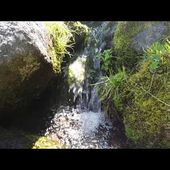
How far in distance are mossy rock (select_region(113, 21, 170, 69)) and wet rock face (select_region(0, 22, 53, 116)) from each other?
996 mm

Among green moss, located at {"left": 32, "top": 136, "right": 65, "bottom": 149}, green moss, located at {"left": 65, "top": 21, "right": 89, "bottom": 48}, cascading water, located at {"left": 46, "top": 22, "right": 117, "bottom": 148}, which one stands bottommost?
green moss, located at {"left": 32, "top": 136, "right": 65, "bottom": 149}

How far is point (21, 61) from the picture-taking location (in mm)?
3447

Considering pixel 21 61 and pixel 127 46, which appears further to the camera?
pixel 127 46

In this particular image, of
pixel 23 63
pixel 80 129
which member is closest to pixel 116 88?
pixel 80 129

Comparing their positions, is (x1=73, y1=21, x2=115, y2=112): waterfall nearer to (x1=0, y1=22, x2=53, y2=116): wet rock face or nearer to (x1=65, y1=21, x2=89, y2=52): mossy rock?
(x1=65, y1=21, x2=89, y2=52): mossy rock

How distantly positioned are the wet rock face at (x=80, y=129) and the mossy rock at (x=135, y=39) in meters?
0.77

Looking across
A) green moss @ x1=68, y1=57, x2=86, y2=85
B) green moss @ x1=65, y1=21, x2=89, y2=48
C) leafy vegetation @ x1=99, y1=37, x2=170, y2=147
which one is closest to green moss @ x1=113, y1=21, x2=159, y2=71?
leafy vegetation @ x1=99, y1=37, x2=170, y2=147

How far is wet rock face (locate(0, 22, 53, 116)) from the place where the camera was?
3.36 m

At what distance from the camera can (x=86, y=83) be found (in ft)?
15.8

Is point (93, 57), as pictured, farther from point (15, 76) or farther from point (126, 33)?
point (15, 76)

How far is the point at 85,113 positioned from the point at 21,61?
128 centimetres
